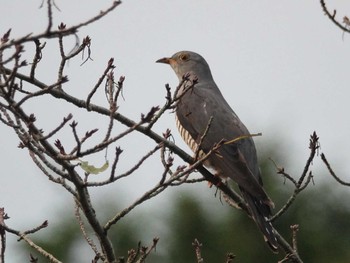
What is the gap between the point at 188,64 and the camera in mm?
9633

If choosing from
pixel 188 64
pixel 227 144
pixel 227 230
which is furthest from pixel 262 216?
pixel 227 230

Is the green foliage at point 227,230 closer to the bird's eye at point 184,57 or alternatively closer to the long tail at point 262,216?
the bird's eye at point 184,57

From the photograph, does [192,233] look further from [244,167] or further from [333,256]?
[244,167]

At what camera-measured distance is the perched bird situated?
23.1 feet

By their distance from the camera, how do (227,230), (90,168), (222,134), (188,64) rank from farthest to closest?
(227,230) < (188,64) < (222,134) < (90,168)

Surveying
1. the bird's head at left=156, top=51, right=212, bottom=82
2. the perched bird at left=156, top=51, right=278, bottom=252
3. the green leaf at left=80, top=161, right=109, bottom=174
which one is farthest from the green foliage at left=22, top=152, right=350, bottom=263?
the green leaf at left=80, top=161, right=109, bottom=174

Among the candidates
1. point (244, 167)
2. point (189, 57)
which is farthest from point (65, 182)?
point (189, 57)

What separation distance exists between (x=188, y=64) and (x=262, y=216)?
2969 millimetres

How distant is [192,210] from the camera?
26.3m

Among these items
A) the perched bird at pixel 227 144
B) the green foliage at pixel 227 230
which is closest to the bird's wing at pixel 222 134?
the perched bird at pixel 227 144

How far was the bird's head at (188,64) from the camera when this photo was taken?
9.52 m

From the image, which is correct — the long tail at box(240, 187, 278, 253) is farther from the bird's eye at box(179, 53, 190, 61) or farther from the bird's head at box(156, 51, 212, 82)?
the bird's eye at box(179, 53, 190, 61)

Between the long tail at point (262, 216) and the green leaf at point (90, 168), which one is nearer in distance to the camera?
the green leaf at point (90, 168)

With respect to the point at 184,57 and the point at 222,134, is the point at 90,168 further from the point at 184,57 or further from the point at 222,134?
the point at 184,57
